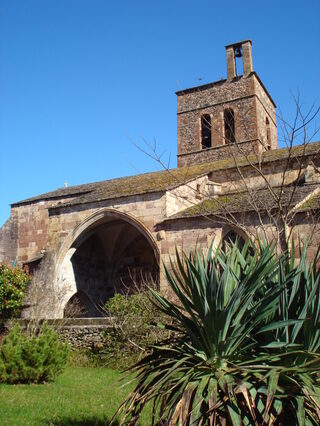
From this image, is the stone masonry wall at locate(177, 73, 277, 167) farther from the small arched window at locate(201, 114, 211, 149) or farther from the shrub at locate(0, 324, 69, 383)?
the shrub at locate(0, 324, 69, 383)

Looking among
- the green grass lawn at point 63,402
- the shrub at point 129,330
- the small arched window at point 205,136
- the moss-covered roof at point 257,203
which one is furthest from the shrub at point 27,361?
the small arched window at point 205,136

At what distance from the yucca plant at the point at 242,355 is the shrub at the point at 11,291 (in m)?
10.9

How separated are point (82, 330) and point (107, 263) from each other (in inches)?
297

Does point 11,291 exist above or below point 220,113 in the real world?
below

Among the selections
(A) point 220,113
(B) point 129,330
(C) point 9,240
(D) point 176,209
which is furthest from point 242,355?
(C) point 9,240

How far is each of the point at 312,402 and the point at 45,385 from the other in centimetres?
577

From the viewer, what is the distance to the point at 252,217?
11703mm

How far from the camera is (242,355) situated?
133 inches

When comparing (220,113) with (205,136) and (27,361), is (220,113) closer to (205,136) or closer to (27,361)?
(205,136)

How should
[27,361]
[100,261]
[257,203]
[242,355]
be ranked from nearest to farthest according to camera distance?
1. [242,355]
2. [27,361]
3. [257,203]
4. [100,261]

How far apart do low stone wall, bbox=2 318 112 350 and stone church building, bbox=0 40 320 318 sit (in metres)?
1.09

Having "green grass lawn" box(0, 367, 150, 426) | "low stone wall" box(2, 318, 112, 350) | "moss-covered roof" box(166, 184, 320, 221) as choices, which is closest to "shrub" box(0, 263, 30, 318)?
"low stone wall" box(2, 318, 112, 350)

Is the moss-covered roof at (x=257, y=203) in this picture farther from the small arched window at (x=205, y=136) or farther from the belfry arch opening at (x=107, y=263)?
the small arched window at (x=205, y=136)

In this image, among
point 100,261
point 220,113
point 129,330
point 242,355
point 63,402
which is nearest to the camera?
point 242,355
